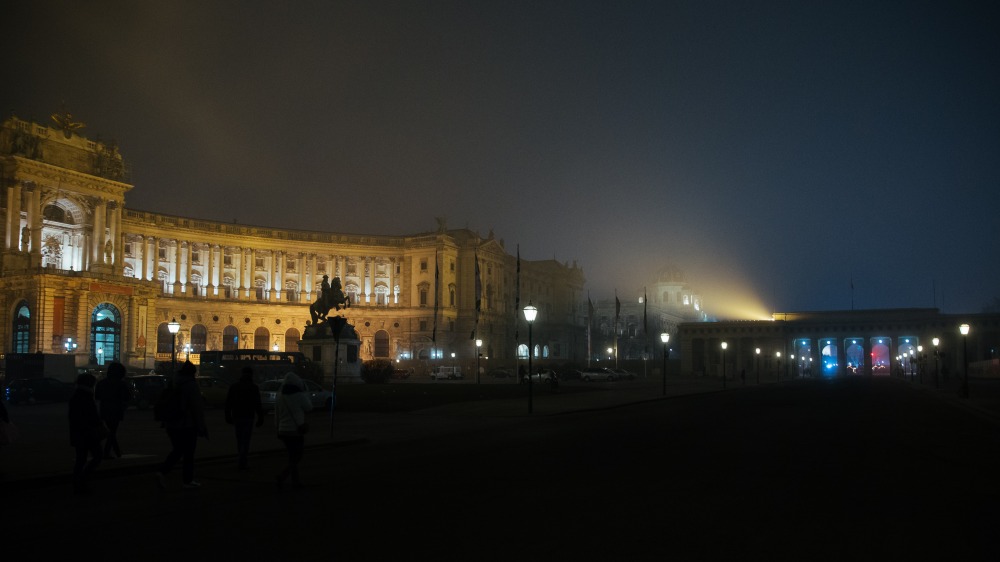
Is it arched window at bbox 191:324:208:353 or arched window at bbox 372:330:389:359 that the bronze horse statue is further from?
arched window at bbox 372:330:389:359

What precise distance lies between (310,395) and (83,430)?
22.1m

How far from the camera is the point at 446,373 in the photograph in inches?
3674

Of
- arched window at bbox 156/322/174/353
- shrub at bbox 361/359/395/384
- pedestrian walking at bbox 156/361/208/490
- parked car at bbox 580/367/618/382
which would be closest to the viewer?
pedestrian walking at bbox 156/361/208/490

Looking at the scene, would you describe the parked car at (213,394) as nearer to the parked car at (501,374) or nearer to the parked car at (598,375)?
the parked car at (598,375)

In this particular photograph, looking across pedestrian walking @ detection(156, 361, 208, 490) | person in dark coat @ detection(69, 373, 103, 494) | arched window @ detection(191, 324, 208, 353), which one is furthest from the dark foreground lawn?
arched window @ detection(191, 324, 208, 353)

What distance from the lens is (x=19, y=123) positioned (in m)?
85.8

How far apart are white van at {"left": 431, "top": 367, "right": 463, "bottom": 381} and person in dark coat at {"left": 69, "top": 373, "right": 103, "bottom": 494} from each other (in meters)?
78.1

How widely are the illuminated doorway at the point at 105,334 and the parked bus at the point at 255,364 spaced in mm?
Result: 26387

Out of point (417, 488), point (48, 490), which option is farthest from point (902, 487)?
point (48, 490)

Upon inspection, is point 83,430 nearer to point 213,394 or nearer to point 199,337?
point 213,394

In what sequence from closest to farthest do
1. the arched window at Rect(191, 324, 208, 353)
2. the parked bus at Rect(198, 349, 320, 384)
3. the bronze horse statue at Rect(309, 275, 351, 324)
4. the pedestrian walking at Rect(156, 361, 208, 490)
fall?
the pedestrian walking at Rect(156, 361, 208, 490), the parked bus at Rect(198, 349, 320, 384), the bronze horse statue at Rect(309, 275, 351, 324), the arched window at Rect(191, 324, 208, 353)

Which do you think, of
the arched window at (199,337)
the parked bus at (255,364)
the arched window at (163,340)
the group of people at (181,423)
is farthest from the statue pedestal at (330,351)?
the arched window at (199,337)

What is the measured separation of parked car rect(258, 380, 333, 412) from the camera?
3300cm

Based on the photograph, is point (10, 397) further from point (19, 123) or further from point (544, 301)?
point (544, 301)
